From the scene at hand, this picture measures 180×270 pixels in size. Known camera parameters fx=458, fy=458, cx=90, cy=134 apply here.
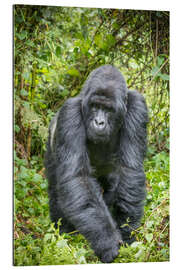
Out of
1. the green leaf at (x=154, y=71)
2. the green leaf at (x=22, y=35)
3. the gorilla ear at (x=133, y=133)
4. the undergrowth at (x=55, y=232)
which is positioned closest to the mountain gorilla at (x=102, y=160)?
the gorilla ear at (x=133, y=133)

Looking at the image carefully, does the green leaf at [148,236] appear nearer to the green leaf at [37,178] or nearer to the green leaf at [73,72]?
the green leaf at [37,178]

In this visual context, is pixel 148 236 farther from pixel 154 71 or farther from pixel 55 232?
pixel 154 71

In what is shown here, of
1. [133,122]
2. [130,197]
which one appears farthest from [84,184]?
[133,122]

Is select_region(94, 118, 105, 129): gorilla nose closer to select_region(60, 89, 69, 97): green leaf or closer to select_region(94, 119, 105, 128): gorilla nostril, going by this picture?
select_region(94, 119, 105, 128): gorilla nostril

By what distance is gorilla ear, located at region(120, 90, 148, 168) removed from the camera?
13.0 feet

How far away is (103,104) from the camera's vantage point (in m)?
3.74

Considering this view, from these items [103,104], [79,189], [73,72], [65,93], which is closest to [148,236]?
[79,189]

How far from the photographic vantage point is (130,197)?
3906 mm

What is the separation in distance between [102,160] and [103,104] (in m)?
0.60

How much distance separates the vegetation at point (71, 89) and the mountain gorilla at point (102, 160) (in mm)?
163

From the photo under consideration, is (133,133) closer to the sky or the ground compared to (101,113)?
closer to the ground

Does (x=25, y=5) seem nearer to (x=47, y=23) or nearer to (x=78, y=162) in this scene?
(x=47, y=23)

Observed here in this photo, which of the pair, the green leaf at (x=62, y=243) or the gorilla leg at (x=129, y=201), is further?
the gorilla leg at (x=129, y=201)

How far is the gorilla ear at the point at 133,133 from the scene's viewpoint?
3951 mm
